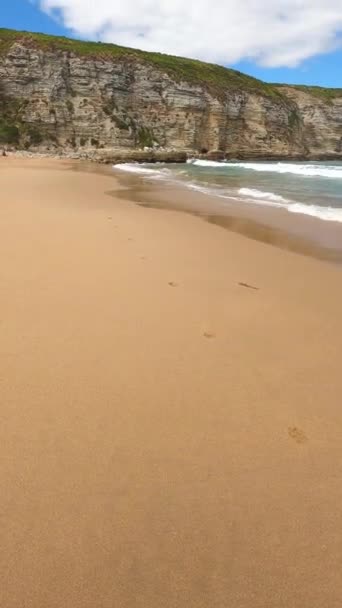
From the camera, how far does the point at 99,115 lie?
54.1 metres

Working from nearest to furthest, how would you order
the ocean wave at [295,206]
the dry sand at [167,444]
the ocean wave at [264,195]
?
the dry sand at [167,444] → the ocean wave at [295,206] → the ocean wave at [264,195]

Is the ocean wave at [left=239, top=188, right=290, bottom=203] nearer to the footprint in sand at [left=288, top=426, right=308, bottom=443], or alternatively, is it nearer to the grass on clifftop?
the footprint in sand at [left=288, top=426, right=308, bottom=443]

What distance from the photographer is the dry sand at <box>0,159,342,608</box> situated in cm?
163

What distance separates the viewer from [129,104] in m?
57.5

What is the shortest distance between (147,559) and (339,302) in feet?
12.1

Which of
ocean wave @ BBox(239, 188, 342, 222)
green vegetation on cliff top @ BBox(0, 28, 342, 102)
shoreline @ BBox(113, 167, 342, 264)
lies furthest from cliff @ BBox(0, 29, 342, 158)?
shoreline @ BBox(113, 167, 342, 264)

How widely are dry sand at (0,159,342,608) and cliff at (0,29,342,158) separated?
1783 inches

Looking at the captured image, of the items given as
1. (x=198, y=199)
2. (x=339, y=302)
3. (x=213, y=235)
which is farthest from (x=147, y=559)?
(x=198, y=199)

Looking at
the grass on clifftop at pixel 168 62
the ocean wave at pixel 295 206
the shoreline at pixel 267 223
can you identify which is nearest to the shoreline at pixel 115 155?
the grass on clifftop at pixel 168 62

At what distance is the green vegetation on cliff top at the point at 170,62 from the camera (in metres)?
53.5

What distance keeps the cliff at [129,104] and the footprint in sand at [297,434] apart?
47.0m

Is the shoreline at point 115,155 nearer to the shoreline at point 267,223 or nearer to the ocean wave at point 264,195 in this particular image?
the ocean wave at point 264,195

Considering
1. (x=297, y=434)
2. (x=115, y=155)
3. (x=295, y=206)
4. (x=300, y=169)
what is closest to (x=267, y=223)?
(x=295, y=206)

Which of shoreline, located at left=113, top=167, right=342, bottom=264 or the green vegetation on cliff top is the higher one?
the green vegetation on cliff top
